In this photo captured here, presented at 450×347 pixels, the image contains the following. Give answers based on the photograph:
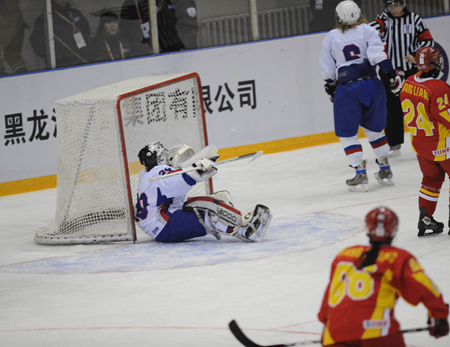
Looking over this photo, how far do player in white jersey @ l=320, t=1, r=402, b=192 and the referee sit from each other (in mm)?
1121

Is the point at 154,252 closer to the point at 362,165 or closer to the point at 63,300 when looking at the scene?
the point at 63,300

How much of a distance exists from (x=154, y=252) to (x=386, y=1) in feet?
12.3

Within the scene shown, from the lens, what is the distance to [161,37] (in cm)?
870

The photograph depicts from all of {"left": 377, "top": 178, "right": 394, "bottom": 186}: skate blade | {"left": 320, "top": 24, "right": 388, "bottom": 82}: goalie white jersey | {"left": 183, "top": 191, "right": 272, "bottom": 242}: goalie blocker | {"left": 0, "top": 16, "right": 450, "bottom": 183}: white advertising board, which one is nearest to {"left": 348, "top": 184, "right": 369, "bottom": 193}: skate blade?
{"left": 377, "top": 178, "right": 394, "bottom": 186}: skate blade

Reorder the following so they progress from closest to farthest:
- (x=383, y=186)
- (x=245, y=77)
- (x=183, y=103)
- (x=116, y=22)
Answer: (x=183, y=103) < (x=383, y=186) < (x=116, y=22) < (x=245, y=77)

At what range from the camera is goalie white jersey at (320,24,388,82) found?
6789mm

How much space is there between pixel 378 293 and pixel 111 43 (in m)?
6.37

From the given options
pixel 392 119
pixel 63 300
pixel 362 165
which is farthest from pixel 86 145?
pixel 392 119

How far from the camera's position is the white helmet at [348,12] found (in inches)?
268

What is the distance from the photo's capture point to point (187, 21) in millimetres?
8812

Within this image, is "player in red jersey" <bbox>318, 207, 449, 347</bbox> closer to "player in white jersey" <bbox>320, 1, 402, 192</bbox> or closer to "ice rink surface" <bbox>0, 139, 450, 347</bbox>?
"ice rink surface" <bbox>0, 139, 450, 347</bbox>

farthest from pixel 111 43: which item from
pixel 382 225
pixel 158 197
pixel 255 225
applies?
pixel 382 225

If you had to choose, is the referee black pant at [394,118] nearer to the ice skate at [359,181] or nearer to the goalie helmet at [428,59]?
the ice skate at [359,181]

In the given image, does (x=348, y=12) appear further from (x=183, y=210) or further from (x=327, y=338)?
(x=327, y=338)
